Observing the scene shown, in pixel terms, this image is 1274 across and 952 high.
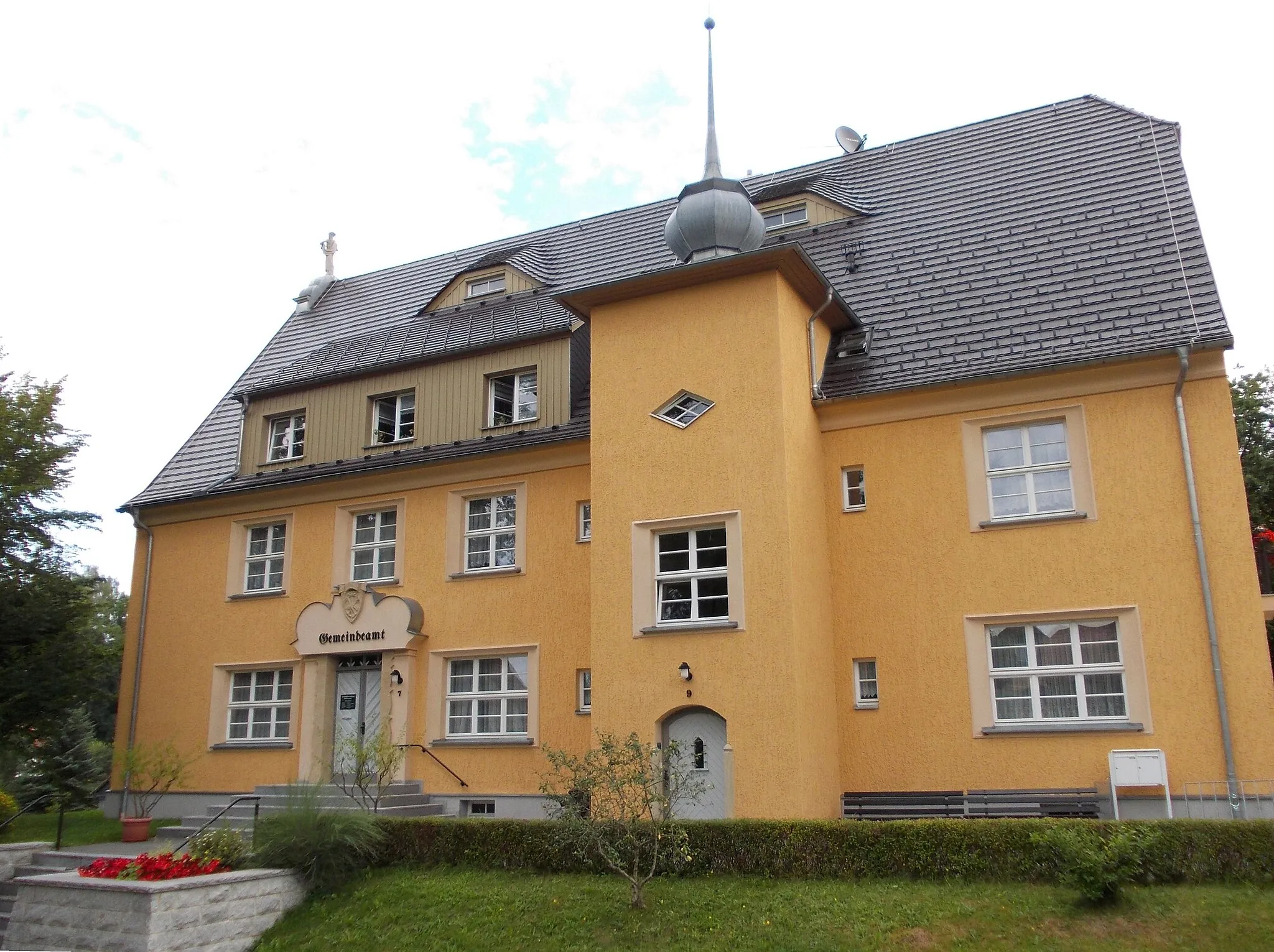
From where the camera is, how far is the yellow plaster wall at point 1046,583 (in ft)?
47.2

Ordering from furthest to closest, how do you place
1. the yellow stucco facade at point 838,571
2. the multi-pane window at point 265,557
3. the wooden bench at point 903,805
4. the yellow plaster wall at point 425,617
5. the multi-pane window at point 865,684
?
→ the multi-pane window at point 265,557 → the yellow plaster wall at point 425,617 → the multi-pane window at point 865,684 → the wooden bench at point 903,805 → the yellow stucco facade at point 838,571

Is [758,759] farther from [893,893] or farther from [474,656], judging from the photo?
[474,656]

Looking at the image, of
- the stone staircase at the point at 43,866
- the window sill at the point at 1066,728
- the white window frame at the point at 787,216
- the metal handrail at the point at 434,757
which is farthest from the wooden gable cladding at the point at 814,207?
the stone staircase at the point at 43,866

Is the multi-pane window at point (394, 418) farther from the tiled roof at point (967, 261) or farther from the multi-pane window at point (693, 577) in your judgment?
the multi-pane window at point (693, 577)

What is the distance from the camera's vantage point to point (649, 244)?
23.7 m

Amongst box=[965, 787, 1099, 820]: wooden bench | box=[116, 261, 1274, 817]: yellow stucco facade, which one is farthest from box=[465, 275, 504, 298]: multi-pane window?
box=[965, 787, 1099, 820]: wooden bench

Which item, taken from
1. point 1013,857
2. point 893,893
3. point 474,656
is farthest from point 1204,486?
point 474,656

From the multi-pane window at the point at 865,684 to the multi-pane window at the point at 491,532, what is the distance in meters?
6.27

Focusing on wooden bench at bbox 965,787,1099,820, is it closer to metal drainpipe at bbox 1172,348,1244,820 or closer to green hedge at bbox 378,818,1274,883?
metal drainpipe at bbox 1172,348,1244,820

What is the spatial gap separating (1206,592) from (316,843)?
11.4m

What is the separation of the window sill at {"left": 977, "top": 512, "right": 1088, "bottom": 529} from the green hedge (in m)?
4.94

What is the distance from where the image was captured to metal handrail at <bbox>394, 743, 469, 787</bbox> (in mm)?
18969

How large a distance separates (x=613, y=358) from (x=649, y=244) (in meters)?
6.78

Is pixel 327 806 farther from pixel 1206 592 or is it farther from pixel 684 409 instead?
pixel 1206 592
